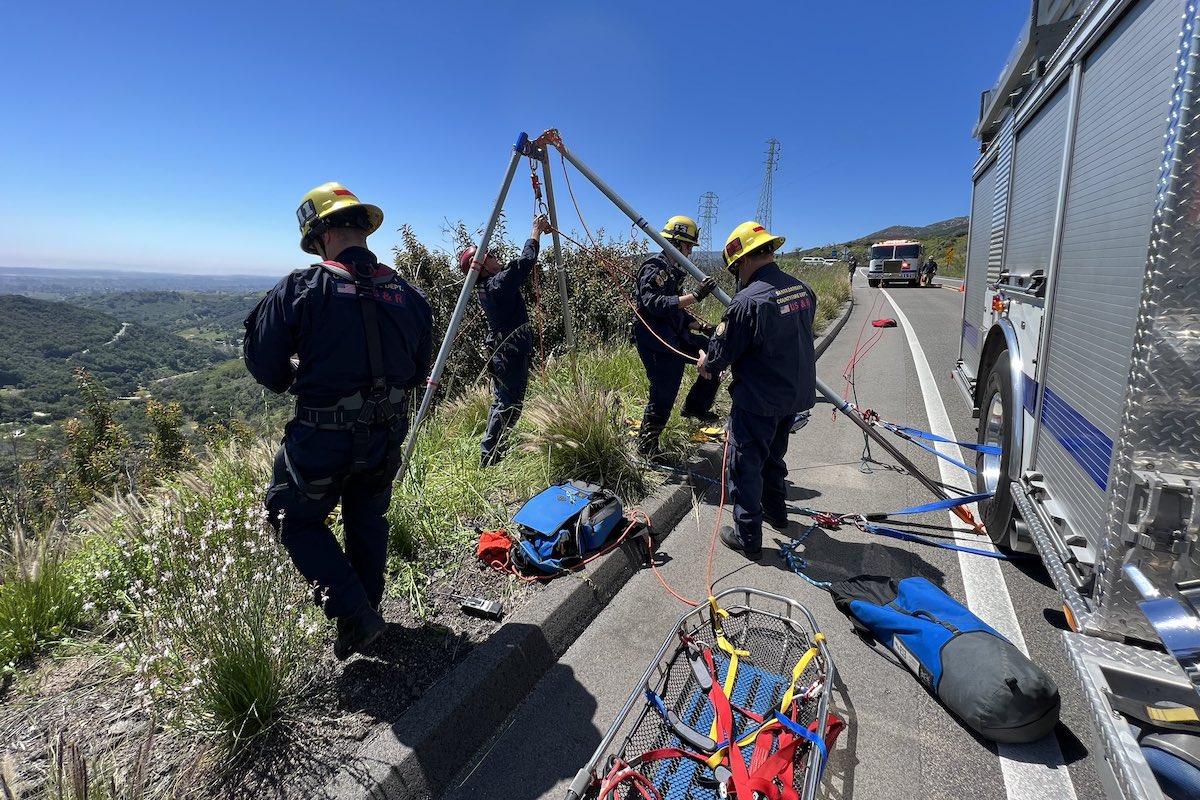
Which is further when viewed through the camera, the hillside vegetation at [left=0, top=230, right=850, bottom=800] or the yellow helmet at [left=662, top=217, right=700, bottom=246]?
the yellow helmet at [left=662, top=217, right=700, bottom=246]

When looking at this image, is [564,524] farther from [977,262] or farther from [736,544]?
[977,262]

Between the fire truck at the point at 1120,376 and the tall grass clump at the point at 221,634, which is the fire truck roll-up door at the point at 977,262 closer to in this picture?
the fire truck at the point at 1120,376

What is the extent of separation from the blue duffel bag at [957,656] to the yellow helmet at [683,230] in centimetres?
316

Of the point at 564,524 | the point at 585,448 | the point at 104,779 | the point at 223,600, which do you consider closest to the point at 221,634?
the point at 223,600

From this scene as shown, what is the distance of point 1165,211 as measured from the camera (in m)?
1.62

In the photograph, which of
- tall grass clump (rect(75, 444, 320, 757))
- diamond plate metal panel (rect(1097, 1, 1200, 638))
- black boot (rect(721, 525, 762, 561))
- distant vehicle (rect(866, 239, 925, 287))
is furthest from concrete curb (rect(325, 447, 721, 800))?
distant vehicle (rect(866, 239, 925, 287))

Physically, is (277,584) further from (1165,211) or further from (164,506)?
(1165,211)

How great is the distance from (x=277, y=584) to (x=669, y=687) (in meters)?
1.75

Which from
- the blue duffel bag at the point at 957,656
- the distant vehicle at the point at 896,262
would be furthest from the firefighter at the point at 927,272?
the blue duffel bag at the point at 957,656

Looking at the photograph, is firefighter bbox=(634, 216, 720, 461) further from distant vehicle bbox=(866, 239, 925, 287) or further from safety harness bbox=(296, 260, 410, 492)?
distant vehicle bbox=(866, 239, 925, 287)

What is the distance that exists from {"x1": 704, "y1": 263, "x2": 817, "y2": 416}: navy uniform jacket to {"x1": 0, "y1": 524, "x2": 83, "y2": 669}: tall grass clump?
12.2ft

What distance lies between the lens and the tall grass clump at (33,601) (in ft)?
8.05

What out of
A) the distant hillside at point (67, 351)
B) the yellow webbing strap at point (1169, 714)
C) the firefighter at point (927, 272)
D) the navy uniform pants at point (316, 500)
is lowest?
the distant hillside at point (67, 351)

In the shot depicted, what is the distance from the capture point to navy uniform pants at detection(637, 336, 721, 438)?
472 centimetres
